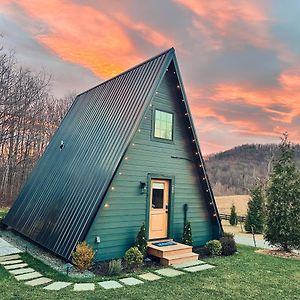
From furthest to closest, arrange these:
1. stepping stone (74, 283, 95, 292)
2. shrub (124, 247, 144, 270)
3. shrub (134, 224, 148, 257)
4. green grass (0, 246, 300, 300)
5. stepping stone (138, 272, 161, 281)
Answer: shrub (134, 224, 148, 257) < shrub (124, 247, 144, 270) < stepping stone (138, 272, 161, 281) < stepping stone (74, 283, 95, 292) < green grass (0, 246, 300, 300)

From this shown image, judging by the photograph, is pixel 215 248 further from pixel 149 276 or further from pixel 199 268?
pixel 149 276

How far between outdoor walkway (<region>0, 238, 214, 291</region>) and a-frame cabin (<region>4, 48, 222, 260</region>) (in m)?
0.79

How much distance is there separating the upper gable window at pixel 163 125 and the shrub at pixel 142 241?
2.73 m

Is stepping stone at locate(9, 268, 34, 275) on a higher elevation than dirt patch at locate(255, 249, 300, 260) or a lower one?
higher

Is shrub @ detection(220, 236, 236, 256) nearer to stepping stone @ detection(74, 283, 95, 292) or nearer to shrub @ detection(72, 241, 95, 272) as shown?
shrub @ detection(72, 241, 95, 272)

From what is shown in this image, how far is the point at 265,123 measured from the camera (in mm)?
18672

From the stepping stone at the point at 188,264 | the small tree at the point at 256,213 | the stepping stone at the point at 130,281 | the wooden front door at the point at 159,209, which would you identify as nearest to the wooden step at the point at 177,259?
the stepping stone at the point at 188,264

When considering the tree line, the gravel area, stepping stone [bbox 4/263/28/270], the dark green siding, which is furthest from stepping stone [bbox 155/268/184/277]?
the tree line

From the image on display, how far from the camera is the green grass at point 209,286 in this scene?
4.83 m

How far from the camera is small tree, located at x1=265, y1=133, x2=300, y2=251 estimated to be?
911 centimetres

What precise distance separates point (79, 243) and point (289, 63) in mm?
11204

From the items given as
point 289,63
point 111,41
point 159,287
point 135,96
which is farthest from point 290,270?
point 111,41

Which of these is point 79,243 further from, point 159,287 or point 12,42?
point 12,42

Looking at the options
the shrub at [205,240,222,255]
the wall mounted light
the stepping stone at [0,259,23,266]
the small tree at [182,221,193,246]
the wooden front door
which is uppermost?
the wall mounted light
